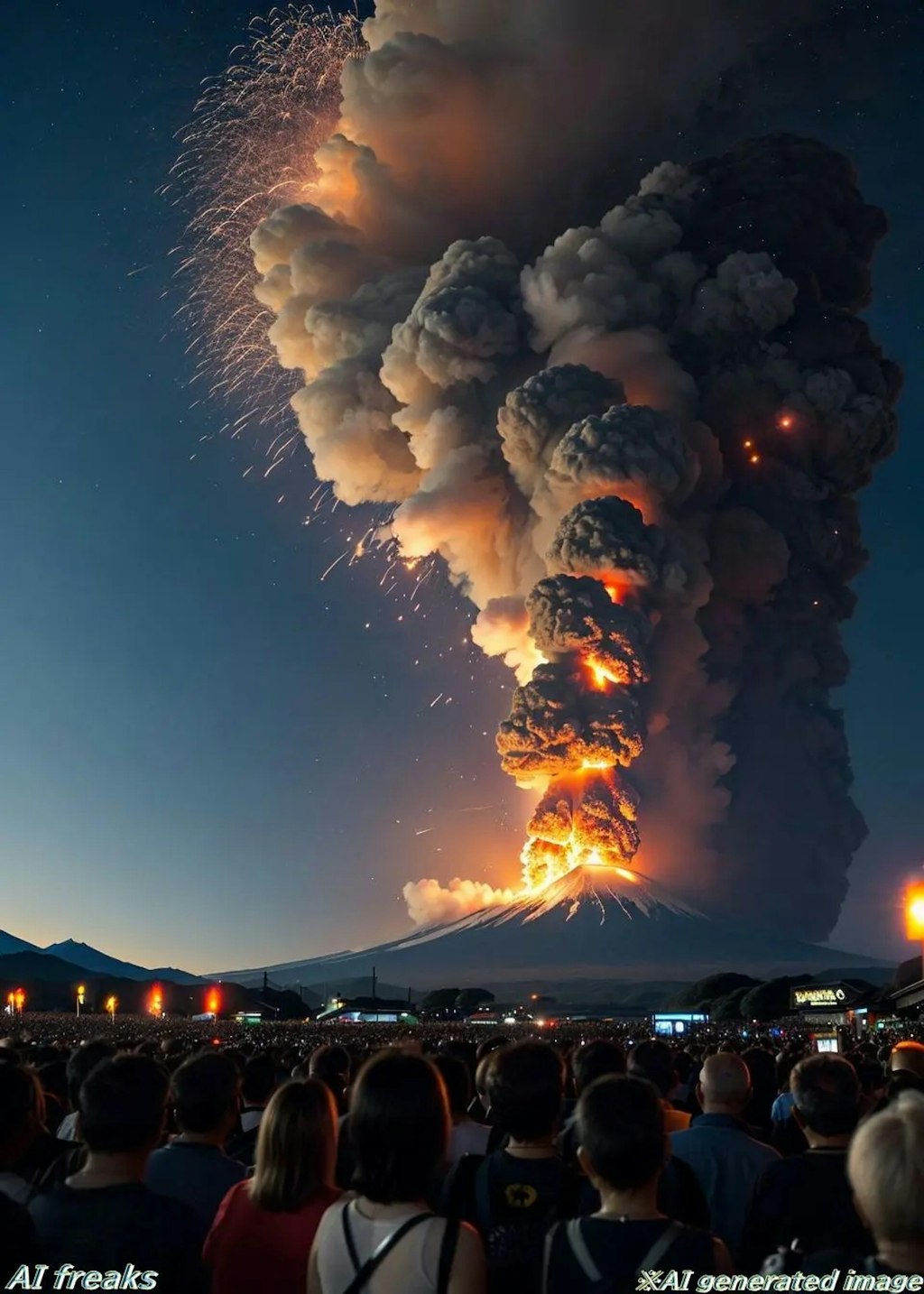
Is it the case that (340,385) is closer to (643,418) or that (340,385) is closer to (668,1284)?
(643,418)

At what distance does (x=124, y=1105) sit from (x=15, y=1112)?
681mm

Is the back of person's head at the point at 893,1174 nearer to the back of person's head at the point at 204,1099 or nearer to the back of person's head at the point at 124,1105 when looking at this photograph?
the back of person's head at the point at 124,1105

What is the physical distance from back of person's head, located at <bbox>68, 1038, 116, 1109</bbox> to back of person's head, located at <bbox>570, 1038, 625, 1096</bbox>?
2882 mm

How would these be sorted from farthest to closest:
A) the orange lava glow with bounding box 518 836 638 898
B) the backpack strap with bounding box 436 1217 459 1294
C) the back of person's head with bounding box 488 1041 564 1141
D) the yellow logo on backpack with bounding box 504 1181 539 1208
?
the orange lava glow with bounding box 518 836 638 898, the back of person's head with bounding box 488 1041 564 1141, the yellow logo on backpack with bounding box 504 1181 539 1208, the backpack strap with bounding box 436 1217 459 1294

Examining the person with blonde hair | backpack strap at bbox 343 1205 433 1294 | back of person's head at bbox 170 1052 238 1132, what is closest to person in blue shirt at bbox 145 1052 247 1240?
back of person's head at bbox 170 1052 238 1132

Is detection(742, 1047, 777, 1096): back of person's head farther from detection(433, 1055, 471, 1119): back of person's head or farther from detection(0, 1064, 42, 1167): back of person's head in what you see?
detection(0, 1064, 42, 1167): back of person's head

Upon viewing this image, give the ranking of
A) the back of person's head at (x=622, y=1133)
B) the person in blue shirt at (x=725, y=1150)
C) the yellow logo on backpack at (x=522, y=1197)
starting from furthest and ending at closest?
the person in blue shirt at (x=725, y=1150)
the yellow logo on backpack at (x=522, y=1197)
the back of person's head at (x=622, y=1133)

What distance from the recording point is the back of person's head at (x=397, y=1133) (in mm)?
3770

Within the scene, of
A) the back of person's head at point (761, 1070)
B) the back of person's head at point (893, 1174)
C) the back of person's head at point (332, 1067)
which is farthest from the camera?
the back of person's head at point (761, 1070)

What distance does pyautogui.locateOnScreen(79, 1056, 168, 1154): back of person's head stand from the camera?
4.22 metres

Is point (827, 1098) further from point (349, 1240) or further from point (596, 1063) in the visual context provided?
point (349, 1240)

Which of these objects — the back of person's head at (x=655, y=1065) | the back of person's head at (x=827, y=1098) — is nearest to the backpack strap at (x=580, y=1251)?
the back of person's head at (x=827, y=1098)

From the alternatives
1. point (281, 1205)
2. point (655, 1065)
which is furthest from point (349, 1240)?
point (655, 1065)

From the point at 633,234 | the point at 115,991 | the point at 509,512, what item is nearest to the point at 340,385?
the point at 509,512
